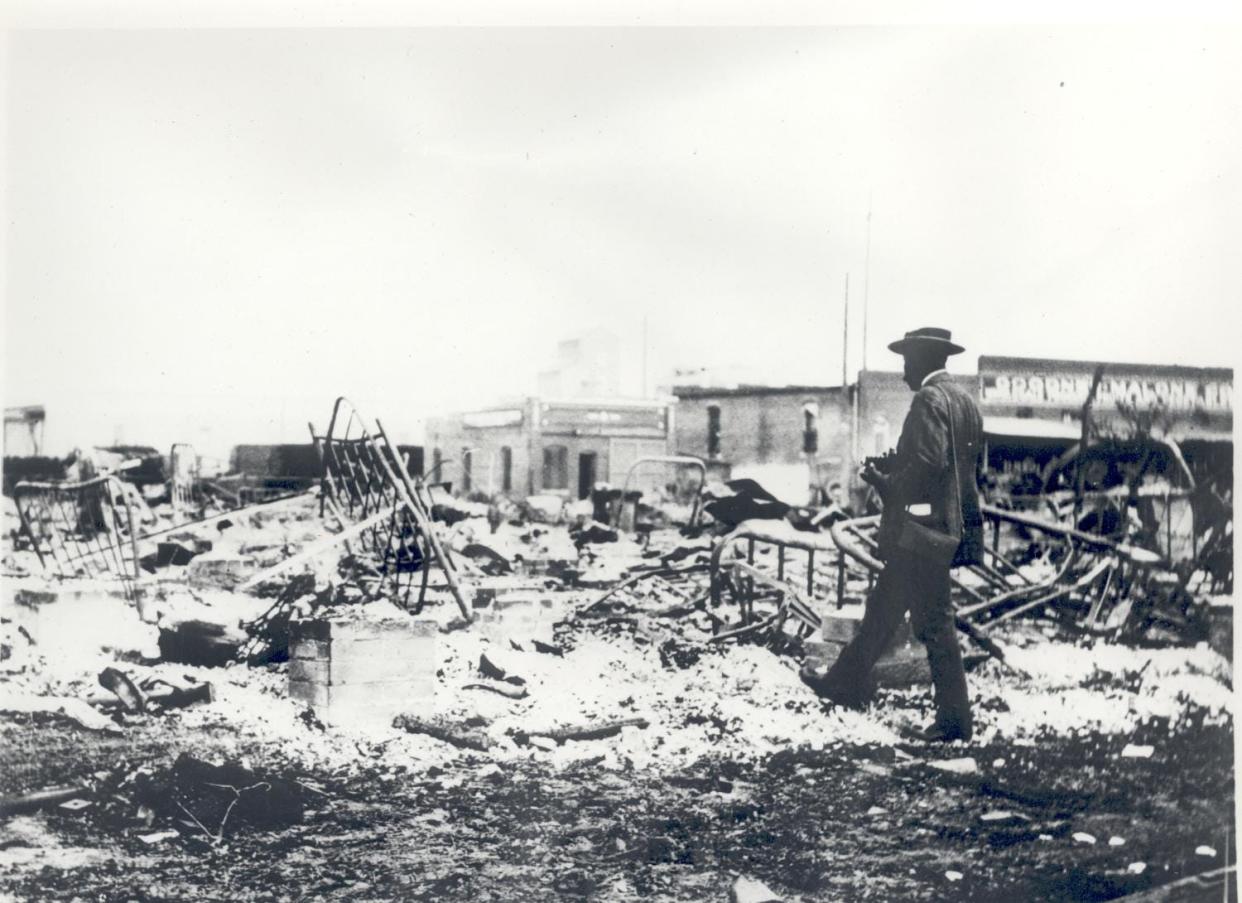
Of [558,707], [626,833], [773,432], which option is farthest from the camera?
[773,432]

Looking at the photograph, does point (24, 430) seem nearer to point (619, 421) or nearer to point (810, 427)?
point (619, 421)

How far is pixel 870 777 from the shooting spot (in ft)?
9.39

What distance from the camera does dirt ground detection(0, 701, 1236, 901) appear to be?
8.73 feet

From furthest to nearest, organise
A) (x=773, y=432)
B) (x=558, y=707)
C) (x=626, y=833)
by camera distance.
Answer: (x=773, y=432) < (x=558, y=707) < (x=626, y=833)

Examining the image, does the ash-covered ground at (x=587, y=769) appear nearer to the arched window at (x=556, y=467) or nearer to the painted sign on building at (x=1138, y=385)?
the arched window at (x=556, y=467)

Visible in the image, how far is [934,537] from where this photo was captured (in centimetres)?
291

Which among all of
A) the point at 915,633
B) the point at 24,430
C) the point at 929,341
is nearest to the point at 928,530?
the point at 915,633

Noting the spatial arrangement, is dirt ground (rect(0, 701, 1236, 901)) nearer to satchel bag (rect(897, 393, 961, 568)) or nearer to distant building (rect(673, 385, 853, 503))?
satchel bag (rect(897, 393, 961, 568))

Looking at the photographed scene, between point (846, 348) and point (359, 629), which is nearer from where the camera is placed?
point (359, 629)

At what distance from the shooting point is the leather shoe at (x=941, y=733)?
291 centimetres

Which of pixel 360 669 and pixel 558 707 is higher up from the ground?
pixel 360 669

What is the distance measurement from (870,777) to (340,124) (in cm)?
252

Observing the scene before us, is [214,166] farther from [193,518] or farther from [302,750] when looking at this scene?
[302,750]

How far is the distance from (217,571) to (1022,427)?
2457mm
